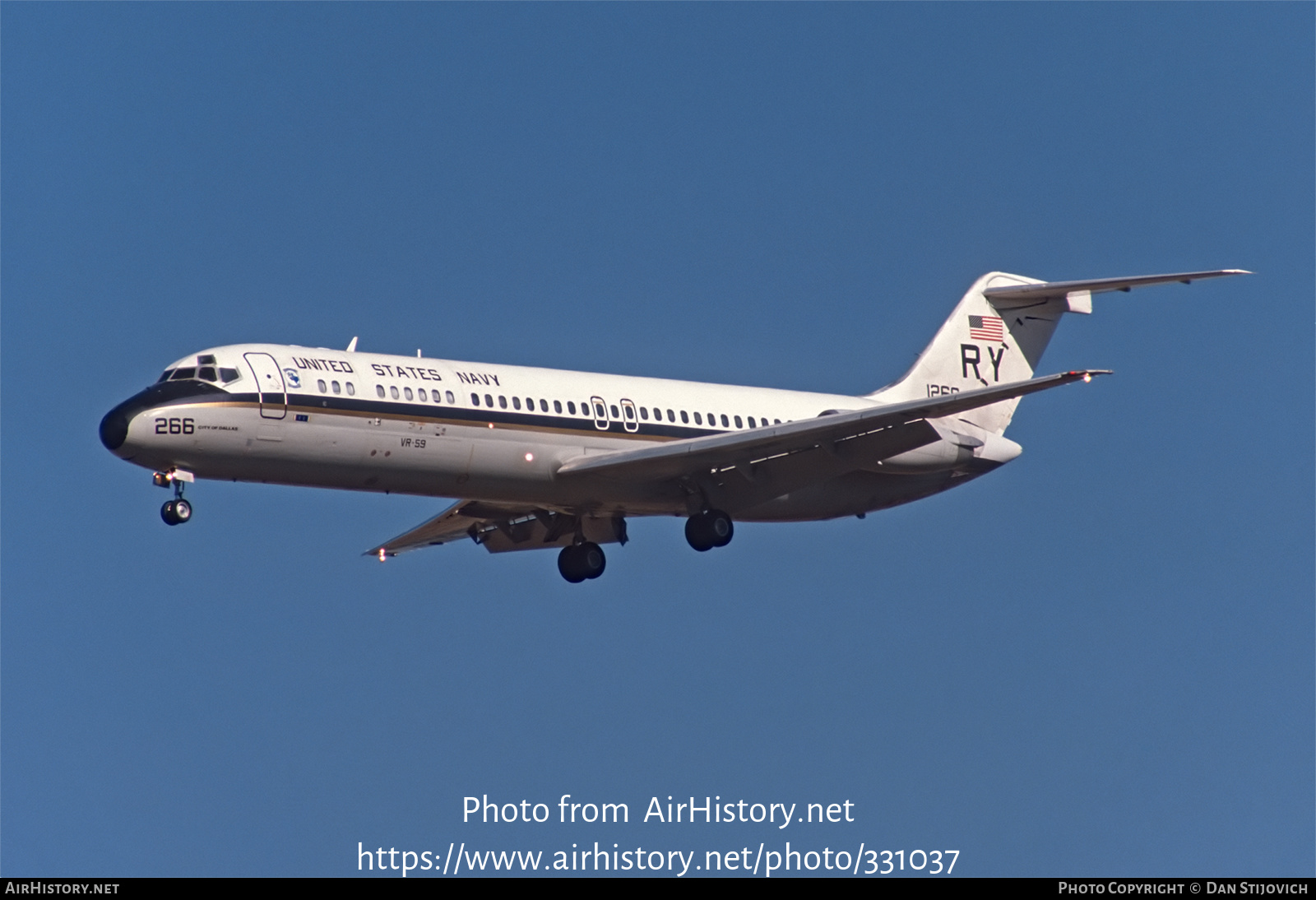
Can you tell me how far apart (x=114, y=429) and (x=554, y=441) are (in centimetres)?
781

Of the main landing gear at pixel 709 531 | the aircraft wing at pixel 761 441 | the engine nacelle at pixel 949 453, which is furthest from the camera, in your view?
the engine nacelle at pixel 949 453

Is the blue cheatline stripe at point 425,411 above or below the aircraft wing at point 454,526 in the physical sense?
above

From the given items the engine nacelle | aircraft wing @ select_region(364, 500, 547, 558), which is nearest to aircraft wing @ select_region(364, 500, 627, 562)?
aircraft wing @ select_region(364, 500, 547, 558)

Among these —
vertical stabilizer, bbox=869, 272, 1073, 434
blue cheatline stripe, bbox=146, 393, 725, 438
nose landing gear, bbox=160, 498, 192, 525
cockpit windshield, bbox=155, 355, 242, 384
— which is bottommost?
nose landing gear, bbox=160, 498, 192, 525

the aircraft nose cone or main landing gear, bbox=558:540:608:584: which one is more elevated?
the aircraft nose cone

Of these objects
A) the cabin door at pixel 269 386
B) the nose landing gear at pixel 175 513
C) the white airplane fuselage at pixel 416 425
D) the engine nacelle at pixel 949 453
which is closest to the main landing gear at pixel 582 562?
the white airplane fuselage at pixel 416 425

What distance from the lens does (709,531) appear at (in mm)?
40031

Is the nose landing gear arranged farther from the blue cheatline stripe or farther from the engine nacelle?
the engine nacelle

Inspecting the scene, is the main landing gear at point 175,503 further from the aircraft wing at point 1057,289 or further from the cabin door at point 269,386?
the aircraft wing at point 1057,289

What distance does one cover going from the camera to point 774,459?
40.2 metres

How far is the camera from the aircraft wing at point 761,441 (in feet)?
125

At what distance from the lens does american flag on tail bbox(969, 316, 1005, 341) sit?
46062 millimetres

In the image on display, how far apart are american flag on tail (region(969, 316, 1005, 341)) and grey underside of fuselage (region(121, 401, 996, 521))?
539cm

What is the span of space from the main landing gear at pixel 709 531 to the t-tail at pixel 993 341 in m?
6.08
